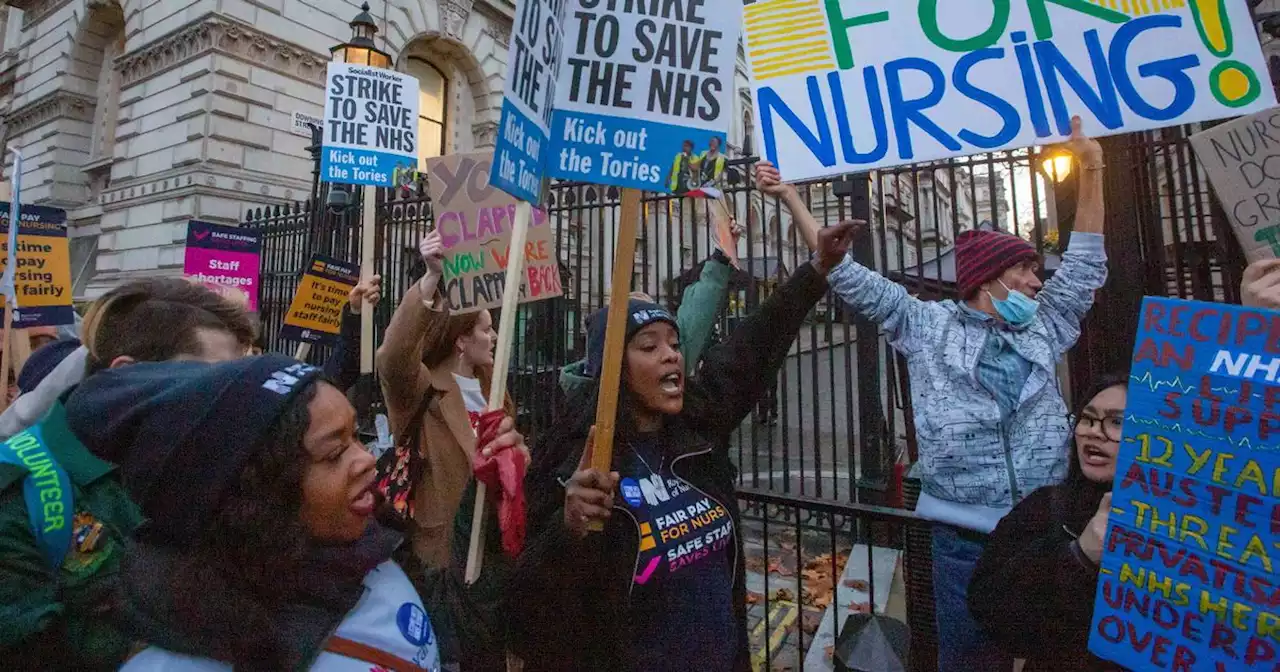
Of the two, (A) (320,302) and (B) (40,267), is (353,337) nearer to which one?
(A) (320,302)

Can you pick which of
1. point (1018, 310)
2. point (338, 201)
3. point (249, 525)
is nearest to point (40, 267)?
point (338, 201)

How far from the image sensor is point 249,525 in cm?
116

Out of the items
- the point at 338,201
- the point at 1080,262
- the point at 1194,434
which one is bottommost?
the point at 1194,434

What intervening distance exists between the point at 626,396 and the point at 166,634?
54.0 inches

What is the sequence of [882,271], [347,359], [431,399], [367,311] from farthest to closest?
[882,271]
[347,359]
[367,311]
[431,399]

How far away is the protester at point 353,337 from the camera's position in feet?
12.5

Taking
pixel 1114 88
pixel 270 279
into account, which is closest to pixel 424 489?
pixel 1114 88

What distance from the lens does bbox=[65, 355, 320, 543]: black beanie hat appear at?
3.77 feet

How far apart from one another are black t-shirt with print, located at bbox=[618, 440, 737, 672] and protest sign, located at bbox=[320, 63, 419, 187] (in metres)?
4.04

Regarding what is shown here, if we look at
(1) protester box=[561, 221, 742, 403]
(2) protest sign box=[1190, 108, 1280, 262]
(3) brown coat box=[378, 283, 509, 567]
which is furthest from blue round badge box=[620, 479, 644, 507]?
(2) protest sign box=[1190, 108, 1280, 262]

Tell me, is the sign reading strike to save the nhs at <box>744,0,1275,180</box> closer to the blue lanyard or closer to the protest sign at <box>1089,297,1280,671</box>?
the protest sign at <box>1089,297,1280,671</box>

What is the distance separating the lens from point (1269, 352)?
4.37 feet

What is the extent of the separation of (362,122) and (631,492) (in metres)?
4.50

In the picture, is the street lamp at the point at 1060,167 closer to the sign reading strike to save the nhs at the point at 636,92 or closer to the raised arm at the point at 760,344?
the raised arm at the point at 760,344
